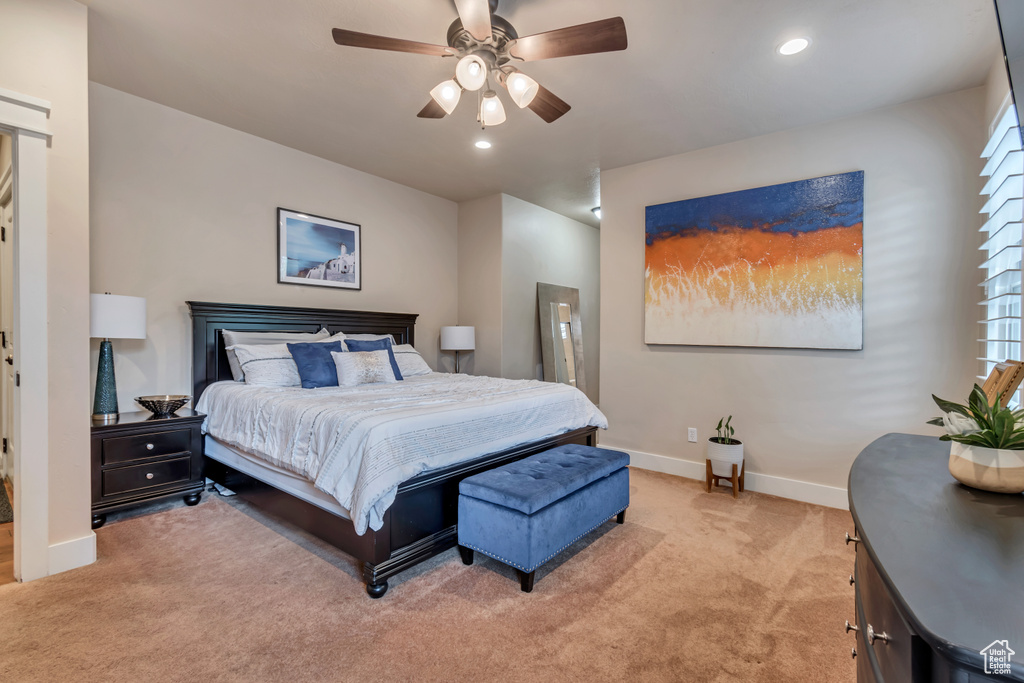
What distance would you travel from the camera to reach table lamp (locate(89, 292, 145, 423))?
2.78m

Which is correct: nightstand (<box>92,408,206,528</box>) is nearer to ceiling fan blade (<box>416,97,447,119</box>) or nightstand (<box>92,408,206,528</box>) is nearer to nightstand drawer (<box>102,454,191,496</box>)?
nightstand drawer (<box>102,454,191,496</box>)

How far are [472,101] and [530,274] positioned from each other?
268cm

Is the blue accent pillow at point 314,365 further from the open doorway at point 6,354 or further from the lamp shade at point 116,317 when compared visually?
the open doorway at point 6,354

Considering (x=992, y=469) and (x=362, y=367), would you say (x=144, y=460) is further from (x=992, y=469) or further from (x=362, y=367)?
(x=992, y=469)

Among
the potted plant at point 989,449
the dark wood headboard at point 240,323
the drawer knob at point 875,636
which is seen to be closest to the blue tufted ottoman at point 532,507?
the drawer knob at point 875,636

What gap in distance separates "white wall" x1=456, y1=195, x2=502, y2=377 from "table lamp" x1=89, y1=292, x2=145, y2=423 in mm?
3037

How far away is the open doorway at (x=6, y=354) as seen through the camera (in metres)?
2.62

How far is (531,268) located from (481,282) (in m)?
0.66

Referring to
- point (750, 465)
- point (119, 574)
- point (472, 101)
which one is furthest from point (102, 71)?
point (750, 465)

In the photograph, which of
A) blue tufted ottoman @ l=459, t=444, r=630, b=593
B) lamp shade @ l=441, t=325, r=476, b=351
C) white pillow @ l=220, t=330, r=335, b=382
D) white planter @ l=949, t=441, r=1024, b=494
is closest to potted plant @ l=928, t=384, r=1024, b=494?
white planter @ l=949, t=441, r=1024, b=494

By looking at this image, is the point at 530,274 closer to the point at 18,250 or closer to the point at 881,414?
the point at 881,414

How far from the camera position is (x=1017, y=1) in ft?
2.95

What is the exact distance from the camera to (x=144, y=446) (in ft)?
9.59

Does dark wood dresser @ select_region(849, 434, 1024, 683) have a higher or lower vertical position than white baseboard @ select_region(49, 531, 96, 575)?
higher
